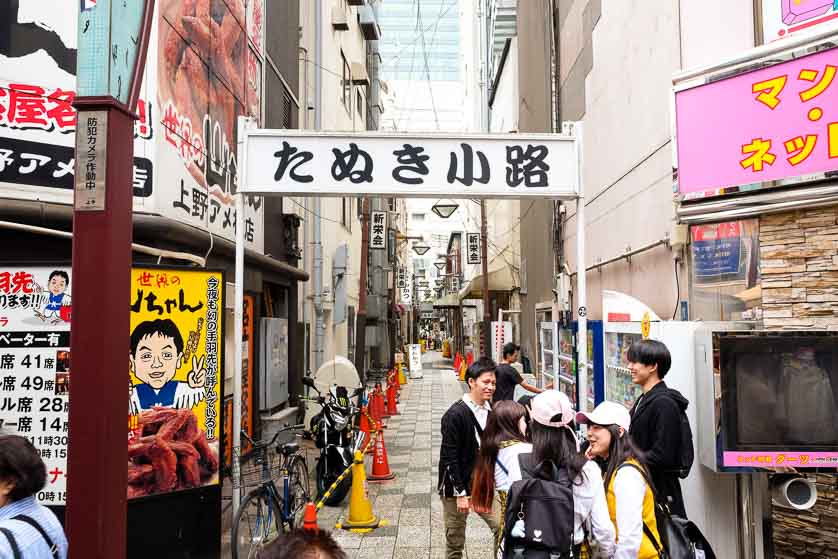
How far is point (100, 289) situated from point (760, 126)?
6.54 metres

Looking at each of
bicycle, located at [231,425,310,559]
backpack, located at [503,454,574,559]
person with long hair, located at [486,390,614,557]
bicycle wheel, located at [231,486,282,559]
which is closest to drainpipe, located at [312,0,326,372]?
bicycle, located at [231,425,310,559]

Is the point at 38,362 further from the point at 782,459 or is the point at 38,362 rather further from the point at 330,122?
the point at 330,122

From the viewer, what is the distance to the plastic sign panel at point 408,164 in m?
6.80

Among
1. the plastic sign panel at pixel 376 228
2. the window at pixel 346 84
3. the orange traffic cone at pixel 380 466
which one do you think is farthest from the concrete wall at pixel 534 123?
the orange traffic cone at pixel 380 466

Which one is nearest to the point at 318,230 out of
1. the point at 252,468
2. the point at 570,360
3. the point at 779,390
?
the point at 570,360

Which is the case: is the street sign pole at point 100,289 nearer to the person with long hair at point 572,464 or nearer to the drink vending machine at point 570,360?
the person with long hair at point 572,464

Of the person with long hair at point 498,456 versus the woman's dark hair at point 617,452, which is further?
the person with long hair at point 498,456

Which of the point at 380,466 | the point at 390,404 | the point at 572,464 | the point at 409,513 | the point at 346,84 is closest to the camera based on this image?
the point at 572,464

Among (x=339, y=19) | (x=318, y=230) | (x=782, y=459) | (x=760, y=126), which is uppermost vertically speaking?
(x=339, y=19)

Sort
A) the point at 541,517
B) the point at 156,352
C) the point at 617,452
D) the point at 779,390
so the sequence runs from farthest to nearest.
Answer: the point at 156,352
the point at 779,390
the point at 617,452
the point at 541,517

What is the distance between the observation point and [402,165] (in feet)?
22.5

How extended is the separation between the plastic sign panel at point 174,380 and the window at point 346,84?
666 inches

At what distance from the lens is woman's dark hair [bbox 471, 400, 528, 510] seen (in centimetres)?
449

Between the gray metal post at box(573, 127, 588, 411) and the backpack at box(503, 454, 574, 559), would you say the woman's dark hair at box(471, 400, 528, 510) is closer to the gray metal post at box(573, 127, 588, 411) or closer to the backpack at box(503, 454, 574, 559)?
the backpack at box(503, 454, 574, 559)
